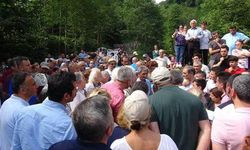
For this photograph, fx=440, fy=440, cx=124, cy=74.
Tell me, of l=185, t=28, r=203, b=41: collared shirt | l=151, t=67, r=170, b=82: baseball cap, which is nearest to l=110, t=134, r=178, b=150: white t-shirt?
l=151, t=67, r=170, b=82: baseball cap

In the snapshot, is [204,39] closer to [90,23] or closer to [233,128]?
[233,128]

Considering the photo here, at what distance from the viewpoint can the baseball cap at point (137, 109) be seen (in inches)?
144

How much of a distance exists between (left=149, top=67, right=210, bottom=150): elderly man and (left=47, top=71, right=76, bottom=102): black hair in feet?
2.95

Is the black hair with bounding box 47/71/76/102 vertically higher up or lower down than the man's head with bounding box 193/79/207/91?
higher up

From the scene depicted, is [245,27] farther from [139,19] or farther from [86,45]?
[139,19]

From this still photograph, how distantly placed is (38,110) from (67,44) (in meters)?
45.6

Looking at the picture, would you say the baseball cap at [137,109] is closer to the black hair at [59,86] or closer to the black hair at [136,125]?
the black hair at [136,125]

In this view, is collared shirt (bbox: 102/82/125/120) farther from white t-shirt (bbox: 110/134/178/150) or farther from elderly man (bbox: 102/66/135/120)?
white t-shirt (bbox: 110/134/178/150)

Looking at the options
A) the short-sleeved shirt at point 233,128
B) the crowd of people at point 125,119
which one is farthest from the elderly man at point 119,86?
the short-sleeved shirt at point 233,128

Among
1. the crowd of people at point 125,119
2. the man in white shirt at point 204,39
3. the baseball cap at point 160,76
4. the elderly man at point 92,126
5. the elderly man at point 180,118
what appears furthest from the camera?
the man in white shirt at point 204,39

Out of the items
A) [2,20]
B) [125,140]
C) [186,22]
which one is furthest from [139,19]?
[125,140]

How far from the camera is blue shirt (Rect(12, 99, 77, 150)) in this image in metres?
3.94

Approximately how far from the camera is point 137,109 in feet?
12.0

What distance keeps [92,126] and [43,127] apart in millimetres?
1231
